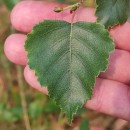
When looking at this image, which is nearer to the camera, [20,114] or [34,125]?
[20,114]

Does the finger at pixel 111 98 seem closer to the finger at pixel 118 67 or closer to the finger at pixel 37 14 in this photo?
the finger at pixel 118 67

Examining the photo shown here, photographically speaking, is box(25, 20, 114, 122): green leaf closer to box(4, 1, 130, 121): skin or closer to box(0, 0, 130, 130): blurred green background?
box(4, 1, 130, 121): skin

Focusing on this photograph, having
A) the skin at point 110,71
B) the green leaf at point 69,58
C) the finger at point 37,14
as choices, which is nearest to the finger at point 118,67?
the skin at point 110,71

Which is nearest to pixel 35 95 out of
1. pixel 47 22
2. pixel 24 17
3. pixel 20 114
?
pixel 20 114

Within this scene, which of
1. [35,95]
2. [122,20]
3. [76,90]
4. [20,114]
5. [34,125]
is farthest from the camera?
[35,95]

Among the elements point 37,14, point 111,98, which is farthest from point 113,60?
point 37,14

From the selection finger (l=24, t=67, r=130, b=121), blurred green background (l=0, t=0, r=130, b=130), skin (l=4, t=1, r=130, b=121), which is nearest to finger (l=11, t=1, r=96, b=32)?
skin (l=4, t=1, r=130, b=121)

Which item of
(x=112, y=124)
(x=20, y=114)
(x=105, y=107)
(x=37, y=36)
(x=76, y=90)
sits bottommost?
(x=112, y=124)

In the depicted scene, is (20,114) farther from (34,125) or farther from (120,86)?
(120,86)

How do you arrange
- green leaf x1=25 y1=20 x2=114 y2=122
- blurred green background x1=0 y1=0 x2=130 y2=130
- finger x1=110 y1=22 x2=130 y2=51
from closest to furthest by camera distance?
green leaf x1=25 y1=20 x2=114 y2=122
finger x1=110 y1=22 x2=130 y2=51
blurred green background x1=0 y1=0 x2=130 y2=130
